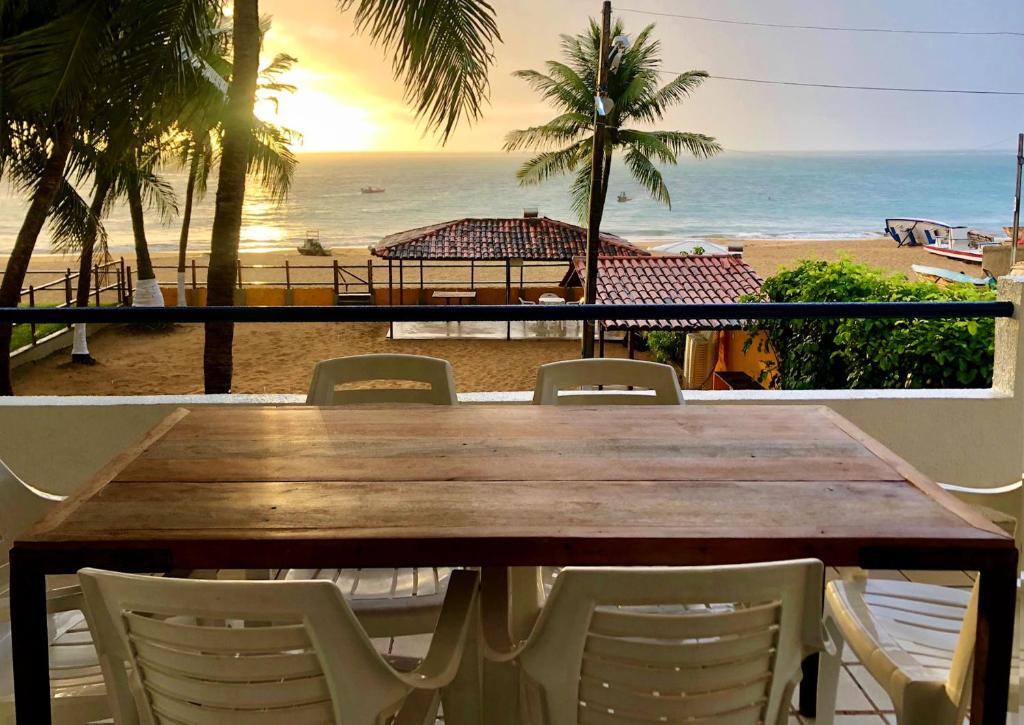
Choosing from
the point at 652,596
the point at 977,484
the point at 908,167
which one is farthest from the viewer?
the point at 908,167

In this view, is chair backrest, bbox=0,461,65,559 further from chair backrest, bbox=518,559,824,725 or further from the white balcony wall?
chair backrest, bbox=518,559,824,725

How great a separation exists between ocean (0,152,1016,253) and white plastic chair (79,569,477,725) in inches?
1774

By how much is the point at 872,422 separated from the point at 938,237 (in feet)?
165

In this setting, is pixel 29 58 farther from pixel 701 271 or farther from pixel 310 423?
pixel 701 271

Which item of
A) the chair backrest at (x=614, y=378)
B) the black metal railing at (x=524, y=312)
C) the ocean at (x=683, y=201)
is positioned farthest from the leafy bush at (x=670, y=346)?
the ocean at (x=683, y=201)

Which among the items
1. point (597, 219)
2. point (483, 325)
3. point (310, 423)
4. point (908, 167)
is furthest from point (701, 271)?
Answer: point (908, 167)

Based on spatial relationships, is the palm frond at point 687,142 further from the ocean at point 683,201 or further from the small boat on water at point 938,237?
the small boat on water at point 938,237

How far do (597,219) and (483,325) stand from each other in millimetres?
6168

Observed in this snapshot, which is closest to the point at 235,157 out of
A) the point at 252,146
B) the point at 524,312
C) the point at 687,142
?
the point at 252,146

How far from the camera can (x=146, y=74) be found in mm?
7945

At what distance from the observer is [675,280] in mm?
17609

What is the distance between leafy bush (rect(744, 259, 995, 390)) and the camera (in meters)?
4.18

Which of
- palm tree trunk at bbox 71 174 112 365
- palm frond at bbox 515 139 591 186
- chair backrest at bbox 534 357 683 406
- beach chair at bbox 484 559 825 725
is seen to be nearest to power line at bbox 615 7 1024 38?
palm frond at bbox 515 139 591 186

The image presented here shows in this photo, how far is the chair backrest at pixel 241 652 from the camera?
1.18m
